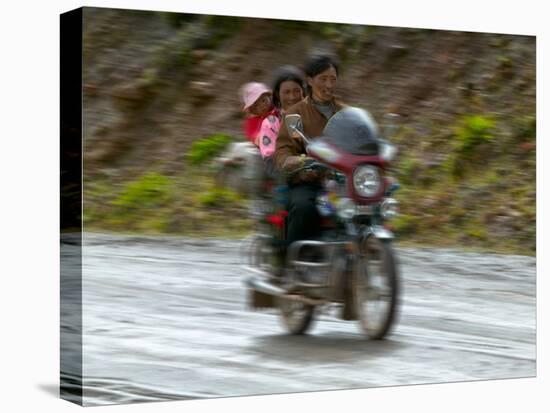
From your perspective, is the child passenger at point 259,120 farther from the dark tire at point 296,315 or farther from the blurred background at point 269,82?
the dark tire at point 296,315

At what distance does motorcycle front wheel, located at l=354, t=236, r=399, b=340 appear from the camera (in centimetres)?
992

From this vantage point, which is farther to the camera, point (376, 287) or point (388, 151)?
point (388, 151)

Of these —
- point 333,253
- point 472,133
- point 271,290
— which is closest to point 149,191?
point 271,290

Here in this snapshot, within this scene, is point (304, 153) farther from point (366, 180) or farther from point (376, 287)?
point (376, 287)

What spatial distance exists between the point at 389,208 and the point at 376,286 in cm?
58

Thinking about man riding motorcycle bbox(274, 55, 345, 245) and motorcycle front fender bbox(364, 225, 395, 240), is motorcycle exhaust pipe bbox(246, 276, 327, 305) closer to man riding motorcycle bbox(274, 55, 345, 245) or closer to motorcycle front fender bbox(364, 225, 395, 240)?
man riding motorcycle bbox(274, 55, 345, 245)

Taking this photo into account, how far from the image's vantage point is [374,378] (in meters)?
10.2

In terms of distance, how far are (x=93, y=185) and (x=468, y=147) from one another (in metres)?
3.14

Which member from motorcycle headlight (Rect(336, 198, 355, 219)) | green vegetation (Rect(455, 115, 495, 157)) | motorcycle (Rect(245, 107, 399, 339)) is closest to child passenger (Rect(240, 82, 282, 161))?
motorcycle (Rect(245, 107, 399, 339))

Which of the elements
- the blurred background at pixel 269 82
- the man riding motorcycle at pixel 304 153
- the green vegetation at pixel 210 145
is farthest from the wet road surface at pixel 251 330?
the green vegetation at pixel 210 145

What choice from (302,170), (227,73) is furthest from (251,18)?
(302,170)

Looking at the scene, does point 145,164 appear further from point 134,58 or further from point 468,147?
point 468,147

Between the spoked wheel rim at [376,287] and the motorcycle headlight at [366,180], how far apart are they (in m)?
0.32

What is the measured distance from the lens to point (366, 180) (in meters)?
10.1
